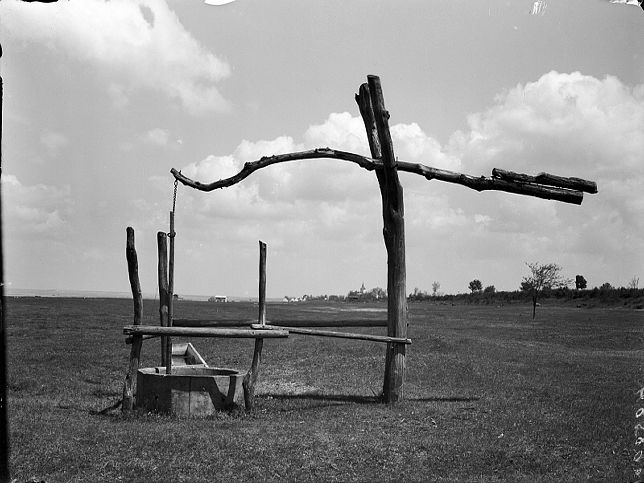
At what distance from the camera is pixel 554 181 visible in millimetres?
11773

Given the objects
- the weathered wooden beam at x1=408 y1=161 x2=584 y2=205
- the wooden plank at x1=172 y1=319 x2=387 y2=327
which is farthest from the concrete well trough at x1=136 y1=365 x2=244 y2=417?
the weathered wooden beam at x1=408 y1=161 x2=584 y2=205

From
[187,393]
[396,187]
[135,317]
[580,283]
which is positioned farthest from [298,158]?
[580,283]

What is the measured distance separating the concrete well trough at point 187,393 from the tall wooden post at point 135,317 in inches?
8.1

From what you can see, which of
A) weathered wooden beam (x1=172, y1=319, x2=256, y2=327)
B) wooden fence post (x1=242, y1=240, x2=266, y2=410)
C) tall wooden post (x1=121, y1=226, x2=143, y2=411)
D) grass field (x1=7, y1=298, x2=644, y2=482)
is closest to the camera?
grass field (x1=7, y1=298, x2=644, y2=482)

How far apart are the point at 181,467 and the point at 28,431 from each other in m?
2.91

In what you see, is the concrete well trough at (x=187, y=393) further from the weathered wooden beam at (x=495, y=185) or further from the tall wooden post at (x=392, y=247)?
the weathered wooden beam at (x=495, y=185)

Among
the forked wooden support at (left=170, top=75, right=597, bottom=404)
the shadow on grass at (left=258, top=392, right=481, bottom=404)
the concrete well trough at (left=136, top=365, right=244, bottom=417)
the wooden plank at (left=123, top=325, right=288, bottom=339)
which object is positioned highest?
the forked wooden support at (left=170, top=75, right=597, bottom=404)

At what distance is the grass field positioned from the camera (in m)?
7.45

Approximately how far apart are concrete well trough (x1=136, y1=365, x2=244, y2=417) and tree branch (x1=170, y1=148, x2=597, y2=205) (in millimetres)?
4157

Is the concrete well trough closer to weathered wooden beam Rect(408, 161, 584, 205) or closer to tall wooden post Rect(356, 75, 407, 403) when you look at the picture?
tall wooden post Rect(356, 75, 407, 403)

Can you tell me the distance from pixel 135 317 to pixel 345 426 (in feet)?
12.9

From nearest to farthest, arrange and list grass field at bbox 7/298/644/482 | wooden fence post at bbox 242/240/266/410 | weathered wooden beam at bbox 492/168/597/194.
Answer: grass field at bbox 7/298/644/482 < wooden fence post at bbox 242/240/266/410 < weathered wooden beam at bbox 492/168/597/194

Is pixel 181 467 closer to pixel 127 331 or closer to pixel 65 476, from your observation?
pixel 65 476

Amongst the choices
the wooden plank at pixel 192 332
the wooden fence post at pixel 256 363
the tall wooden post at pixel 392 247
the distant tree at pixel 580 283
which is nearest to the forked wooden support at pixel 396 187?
the tall wooden post at pixel 392 247
